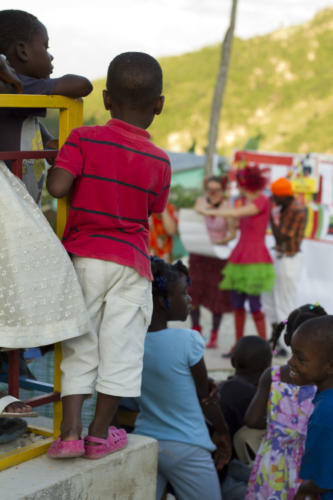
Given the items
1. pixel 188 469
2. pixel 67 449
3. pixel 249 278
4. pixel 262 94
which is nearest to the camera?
pixel 67 449

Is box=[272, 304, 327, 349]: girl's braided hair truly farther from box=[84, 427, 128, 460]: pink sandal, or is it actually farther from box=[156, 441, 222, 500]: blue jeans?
box=[84, 427, 128, 460]: pink sandal

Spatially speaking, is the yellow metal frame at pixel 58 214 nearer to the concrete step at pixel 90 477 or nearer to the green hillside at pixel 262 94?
the concrete step at pixel 90 477

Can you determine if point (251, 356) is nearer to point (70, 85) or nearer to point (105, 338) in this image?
point (105, 338)

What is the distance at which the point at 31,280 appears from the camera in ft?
7.46

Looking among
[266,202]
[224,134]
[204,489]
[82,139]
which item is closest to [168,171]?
[82,139]

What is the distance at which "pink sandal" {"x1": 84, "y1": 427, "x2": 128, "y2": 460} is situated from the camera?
2463mm

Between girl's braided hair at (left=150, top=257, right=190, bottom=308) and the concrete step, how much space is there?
0.69 m

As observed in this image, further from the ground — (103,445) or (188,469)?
(103,445)

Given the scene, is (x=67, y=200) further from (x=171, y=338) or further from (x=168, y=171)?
(x=171, y=338)

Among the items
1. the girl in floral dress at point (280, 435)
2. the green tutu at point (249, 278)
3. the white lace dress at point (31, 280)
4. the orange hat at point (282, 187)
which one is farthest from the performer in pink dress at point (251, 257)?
the white lace dress at point (31, 280)

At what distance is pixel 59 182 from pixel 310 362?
3.48 feet

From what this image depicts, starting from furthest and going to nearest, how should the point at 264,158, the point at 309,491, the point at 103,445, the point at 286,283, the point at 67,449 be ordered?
the point at 264,158, the point at 286,283, the point at 309,491, the point at 103,445, the point at 67,449

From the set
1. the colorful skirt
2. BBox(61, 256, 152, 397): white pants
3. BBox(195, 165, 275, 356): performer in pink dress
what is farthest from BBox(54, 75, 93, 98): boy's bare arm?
the colorful skirt

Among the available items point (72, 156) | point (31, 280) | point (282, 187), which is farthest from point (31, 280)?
point (282, 187)
